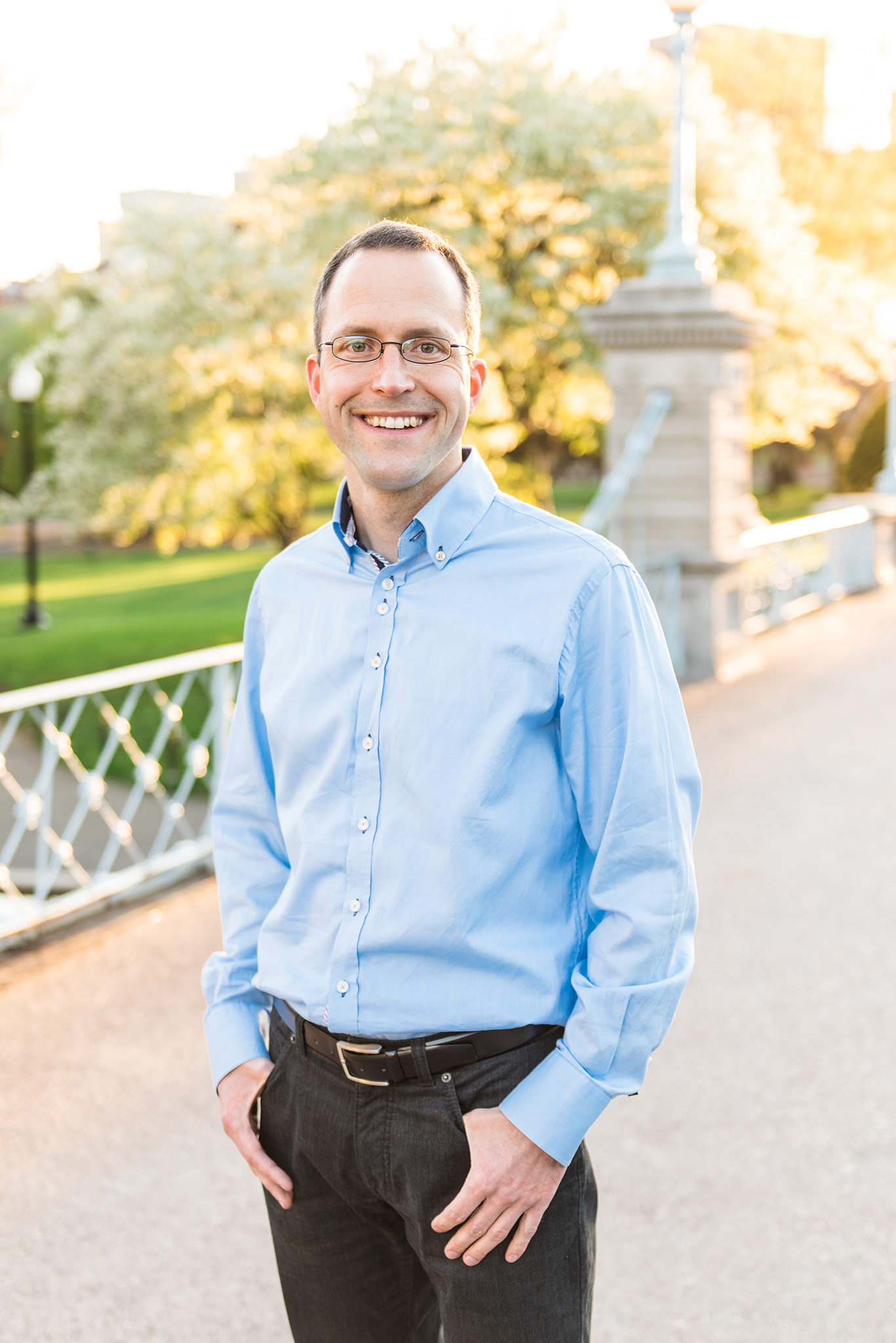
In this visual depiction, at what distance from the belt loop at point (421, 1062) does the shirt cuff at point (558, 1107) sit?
0.12 meters

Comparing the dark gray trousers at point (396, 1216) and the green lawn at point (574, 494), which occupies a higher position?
the dark gray trousers at point (396, 1216)

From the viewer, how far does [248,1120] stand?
75.0 inches

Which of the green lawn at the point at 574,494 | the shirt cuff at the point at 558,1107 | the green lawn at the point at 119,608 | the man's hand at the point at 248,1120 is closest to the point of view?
the shirt cuff at the point at 558,1107

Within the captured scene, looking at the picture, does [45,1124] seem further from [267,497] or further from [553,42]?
[553,42]

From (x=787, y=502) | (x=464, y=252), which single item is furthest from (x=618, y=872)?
(x=787, y=502)

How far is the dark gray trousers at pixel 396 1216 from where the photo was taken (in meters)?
1.70

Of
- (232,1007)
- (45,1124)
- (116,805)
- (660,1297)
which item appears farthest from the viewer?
(116,805)

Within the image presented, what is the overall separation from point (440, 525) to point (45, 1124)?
8.63 ft

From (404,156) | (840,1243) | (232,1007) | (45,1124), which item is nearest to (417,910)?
(232,1007)

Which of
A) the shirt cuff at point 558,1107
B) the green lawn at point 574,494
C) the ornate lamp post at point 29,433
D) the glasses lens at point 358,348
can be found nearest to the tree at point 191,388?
the ornate lamp post at point 29,433

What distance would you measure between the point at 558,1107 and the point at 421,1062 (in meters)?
0.19

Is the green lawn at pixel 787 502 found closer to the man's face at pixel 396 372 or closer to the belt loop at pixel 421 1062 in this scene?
the man's face at pixel 396 372

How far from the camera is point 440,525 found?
1758 millimetres

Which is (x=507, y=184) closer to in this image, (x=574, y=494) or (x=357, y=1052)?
(x=357, y=1052)
